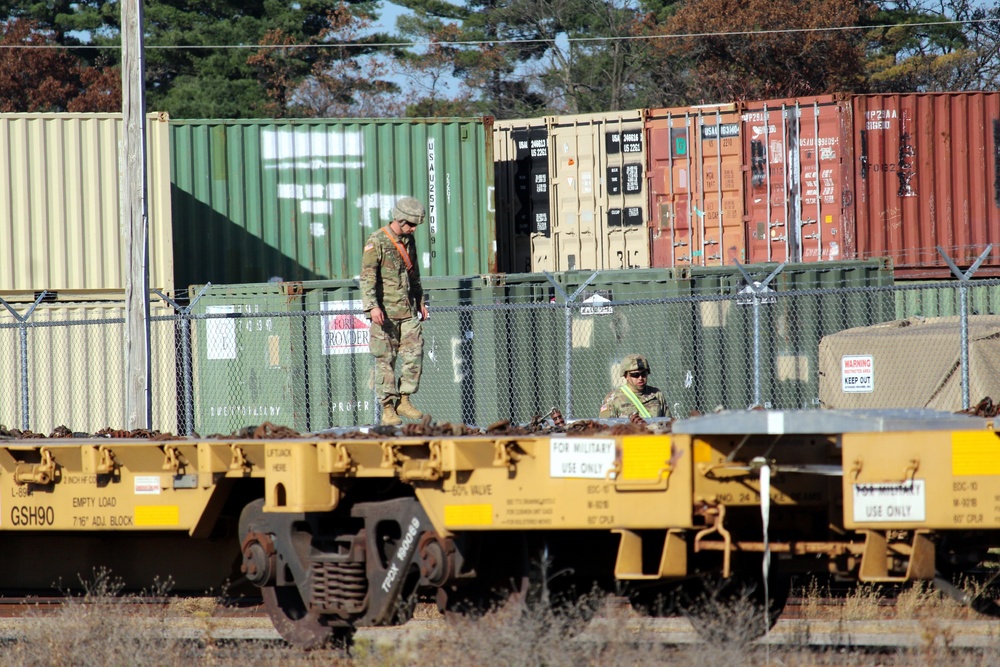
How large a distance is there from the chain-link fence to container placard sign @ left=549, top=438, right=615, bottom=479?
6.66 metres

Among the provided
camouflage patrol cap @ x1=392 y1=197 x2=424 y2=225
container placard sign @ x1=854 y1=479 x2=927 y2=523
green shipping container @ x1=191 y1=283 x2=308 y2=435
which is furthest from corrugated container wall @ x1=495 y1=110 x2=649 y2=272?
container placard sign @ x1=854 y1=479 x2=927 y2=523

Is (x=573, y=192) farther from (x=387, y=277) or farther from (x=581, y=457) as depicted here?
(x=581, y=457)

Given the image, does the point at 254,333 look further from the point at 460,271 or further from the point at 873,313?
the point at 873,313

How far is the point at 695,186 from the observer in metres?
18.0

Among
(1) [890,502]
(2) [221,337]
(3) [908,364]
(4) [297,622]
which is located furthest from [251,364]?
(1) [890,502]

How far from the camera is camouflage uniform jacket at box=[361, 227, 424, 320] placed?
8312 millimetres

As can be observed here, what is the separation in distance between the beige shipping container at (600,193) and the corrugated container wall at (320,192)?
121cm

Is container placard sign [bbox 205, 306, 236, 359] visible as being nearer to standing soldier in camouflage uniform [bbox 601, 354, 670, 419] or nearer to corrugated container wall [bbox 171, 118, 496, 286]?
corrugated container wall [bbox 171, 118, 496, 286]

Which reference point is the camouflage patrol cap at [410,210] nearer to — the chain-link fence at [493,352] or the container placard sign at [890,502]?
the container placard sign at [890,502]

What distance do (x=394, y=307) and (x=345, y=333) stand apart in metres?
5.44

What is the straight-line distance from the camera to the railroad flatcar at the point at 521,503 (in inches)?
210

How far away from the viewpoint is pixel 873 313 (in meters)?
13.7

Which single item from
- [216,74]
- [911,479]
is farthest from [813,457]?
[216,74]

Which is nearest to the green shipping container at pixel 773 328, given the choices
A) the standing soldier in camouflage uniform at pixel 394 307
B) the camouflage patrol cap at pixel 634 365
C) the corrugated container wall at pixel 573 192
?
the camouflage patrol cap at pixel 634 365
